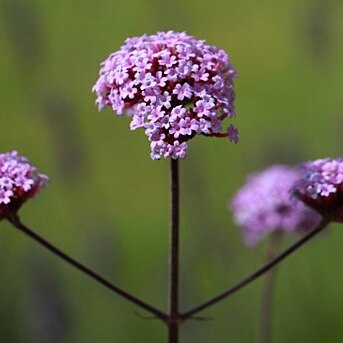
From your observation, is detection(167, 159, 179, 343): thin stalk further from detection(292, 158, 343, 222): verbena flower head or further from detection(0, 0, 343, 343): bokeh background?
detection(0, 0, 343, 343): bokeh background

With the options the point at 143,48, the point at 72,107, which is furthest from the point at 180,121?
the point at 72,107

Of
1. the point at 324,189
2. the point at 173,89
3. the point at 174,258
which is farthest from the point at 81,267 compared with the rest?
the point at 324,189

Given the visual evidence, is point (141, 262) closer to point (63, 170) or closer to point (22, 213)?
point (22, 213)

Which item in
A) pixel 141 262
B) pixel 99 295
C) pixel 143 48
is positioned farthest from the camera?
pixel 141 262

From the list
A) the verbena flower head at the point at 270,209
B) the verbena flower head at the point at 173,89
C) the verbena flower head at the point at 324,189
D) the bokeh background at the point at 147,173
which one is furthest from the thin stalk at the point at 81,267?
the bokeh background at the point at 147,173

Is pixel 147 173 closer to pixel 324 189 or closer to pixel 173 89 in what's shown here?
pixel 324 189

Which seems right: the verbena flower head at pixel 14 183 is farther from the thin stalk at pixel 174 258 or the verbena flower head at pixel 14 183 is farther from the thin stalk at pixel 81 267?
the thin stalk at pixel 174 258
